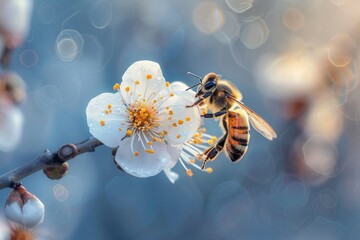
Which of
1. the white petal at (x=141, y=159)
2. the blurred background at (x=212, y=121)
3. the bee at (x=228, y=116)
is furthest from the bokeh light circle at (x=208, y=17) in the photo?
the white petal at (x=141, y=159)

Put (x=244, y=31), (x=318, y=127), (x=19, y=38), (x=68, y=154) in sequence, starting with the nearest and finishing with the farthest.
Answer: (x=68, y=154), (x=19, y=38), (x=318, y=127), (x=244, y=31)

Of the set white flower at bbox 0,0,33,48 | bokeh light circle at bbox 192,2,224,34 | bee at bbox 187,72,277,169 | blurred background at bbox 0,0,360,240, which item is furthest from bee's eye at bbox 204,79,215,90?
bokeh light circle at bbox 192,2,224,34

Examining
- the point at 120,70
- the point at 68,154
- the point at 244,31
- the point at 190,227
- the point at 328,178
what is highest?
the point at 68,154

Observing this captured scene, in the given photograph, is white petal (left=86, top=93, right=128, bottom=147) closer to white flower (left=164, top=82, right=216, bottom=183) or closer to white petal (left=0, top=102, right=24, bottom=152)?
white flower (left=164, top=82, right=216, bottom=183)

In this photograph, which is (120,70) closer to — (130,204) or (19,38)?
(130,204)

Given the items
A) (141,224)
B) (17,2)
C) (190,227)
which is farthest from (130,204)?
(17,2)

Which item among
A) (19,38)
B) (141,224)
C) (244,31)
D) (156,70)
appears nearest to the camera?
(156,70)

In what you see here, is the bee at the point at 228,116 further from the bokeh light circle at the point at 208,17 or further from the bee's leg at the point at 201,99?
the bokeh light circle at the point at 208,17

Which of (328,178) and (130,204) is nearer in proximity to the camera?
(130,204)
